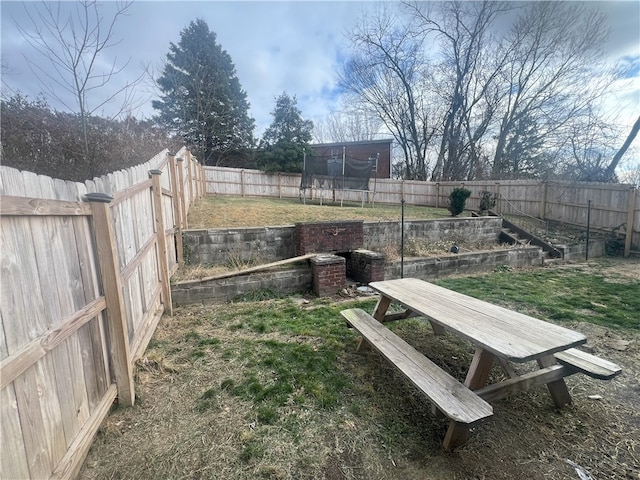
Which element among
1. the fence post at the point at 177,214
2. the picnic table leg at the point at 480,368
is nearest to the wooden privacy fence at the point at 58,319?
the picnic table leg at the point at 480,368

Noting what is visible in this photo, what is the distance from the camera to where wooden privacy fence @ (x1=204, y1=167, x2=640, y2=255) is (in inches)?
342

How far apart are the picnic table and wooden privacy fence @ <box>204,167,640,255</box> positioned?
8238 mm

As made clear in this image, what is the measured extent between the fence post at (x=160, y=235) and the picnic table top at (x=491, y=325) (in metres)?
2.77

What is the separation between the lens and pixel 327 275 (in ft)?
16.5

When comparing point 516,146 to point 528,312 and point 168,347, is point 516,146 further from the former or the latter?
point 168,347

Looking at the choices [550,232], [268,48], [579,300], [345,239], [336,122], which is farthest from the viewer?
[336,122]

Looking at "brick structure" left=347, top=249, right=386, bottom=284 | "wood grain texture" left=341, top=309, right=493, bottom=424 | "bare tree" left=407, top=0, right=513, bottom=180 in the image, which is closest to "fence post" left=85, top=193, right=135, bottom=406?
"wood grain texture" left=341, top=309, right=493, bottom=424

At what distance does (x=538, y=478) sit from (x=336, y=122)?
1147 inches

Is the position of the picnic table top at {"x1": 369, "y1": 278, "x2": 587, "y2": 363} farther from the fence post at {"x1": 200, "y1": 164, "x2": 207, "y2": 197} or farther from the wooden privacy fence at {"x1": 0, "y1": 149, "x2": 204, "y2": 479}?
the fence post at {"x1": 200, "y1": 164, "x2": 207, "y2": 197}

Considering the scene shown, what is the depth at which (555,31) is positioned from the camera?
49.5 feet

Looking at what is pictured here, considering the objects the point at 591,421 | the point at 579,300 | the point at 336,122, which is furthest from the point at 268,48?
the point at 336,122

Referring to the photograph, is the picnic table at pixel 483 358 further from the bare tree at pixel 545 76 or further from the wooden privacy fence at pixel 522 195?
the bare tree at pixel 545 76

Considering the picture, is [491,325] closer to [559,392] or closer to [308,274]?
[559,392]

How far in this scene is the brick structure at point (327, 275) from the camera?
499 cm
